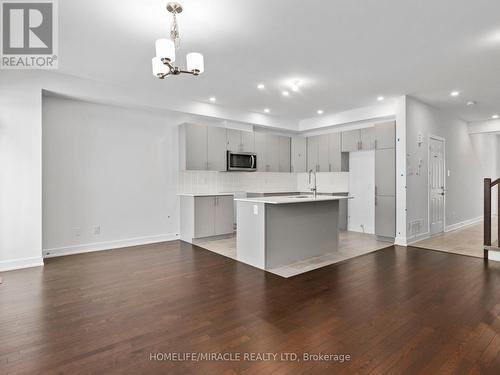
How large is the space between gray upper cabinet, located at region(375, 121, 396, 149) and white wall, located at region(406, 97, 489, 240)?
0.87 feet

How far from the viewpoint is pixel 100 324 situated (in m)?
2.48

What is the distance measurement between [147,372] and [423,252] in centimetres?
480

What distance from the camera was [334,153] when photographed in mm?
7125

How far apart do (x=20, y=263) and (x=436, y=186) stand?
793cm

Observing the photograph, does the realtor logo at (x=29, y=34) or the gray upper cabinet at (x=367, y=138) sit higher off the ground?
the realtor logo at (x=29, y=34)

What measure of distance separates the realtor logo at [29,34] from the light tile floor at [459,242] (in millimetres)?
6467

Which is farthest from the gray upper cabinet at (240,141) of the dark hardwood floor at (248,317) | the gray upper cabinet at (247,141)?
the dark hardwood floor at (248,317)

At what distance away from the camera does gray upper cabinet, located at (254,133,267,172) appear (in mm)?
7023

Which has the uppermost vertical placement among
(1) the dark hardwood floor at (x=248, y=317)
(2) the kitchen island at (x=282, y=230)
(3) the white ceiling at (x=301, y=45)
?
(3) the white ceiling at (x=301, y=45)

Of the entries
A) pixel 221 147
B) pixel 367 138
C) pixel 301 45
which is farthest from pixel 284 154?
pixel 301 45

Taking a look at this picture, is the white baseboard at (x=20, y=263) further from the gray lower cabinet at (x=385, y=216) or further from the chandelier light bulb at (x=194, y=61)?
the gray lower cabinet at (x=385, y=216)

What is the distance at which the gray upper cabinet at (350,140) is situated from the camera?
6.61 meters

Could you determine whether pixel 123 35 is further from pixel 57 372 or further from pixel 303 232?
pixel 303 232

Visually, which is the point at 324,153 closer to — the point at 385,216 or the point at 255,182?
the point at 255,182
